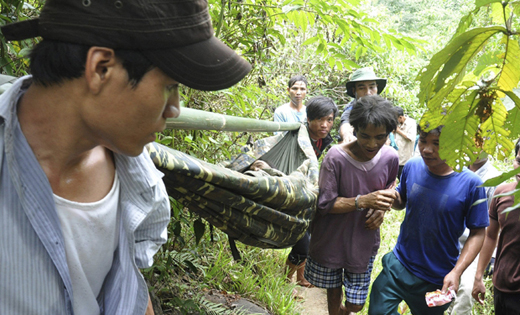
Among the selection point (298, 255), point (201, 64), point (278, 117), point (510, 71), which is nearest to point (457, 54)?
point (510, 71)

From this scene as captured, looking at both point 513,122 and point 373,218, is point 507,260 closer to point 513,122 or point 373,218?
point 373,218

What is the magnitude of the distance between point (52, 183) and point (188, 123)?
49 cm

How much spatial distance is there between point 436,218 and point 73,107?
2375mm

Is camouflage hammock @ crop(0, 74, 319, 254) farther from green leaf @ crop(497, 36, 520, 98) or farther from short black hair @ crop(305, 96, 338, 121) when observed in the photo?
short black hair @ crop(305, 96, 338, 121)

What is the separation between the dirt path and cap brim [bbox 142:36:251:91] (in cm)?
317

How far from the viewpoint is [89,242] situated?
3.33ft

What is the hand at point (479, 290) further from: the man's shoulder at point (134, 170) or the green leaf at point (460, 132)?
the man's shoulder at point (134, 170)

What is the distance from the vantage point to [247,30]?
2893mm

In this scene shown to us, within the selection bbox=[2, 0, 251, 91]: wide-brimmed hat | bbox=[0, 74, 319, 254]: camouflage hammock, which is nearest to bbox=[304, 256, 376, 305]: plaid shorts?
bbox=[0, 74, 319, 254]: camouflage hammock

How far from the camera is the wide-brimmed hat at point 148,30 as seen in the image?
82cm

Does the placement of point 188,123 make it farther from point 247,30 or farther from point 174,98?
point 247,30

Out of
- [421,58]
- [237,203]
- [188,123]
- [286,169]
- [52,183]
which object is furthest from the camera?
[421,58]

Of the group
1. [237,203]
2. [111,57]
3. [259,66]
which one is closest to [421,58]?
[259,66]

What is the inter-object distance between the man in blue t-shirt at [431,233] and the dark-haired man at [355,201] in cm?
15
